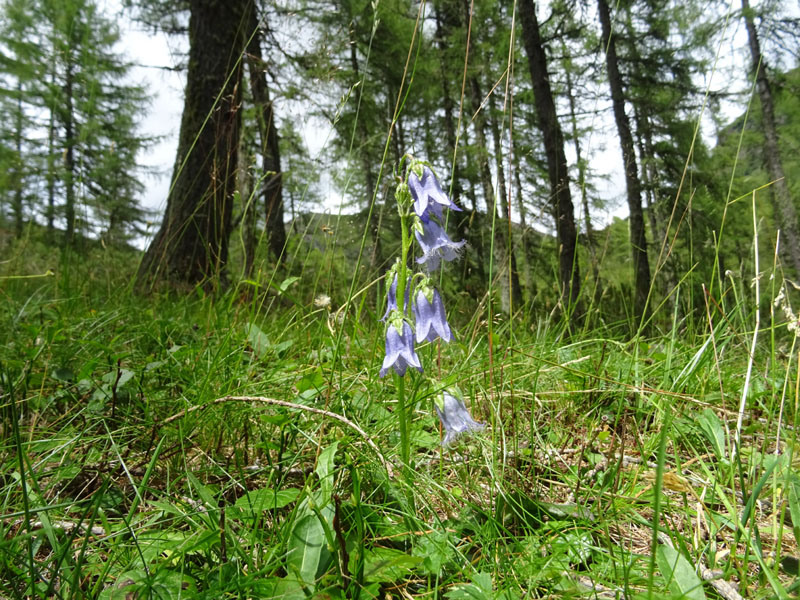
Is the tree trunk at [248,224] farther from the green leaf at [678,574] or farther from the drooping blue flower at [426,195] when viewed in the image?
the green leaf at [678,574]

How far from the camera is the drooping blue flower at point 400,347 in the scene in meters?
1.23

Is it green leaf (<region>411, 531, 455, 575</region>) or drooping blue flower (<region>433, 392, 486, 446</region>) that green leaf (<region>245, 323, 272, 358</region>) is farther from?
green leaf (<region>411, 531, 455, 575</region>)

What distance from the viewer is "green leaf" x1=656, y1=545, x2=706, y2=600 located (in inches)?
33.7

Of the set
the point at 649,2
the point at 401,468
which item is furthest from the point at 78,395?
the point at 649,2

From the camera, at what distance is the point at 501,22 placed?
1135 centimetres

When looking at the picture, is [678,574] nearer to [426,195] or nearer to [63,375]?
[426,195]

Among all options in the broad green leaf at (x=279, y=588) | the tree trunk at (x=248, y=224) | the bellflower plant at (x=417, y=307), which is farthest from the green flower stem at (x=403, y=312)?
the tree trunk at (x=248, y=224)

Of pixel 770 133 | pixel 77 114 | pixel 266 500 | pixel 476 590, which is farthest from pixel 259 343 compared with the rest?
pixel 77 114

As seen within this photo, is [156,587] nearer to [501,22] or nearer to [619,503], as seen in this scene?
[619,503]

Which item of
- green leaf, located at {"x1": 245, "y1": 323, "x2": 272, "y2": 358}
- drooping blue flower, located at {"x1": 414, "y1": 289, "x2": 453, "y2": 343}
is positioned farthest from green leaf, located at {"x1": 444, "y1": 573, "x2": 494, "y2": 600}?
green leaf, located at {"x1": 245, "y1": 323, "x2": 272, "y2": 358}

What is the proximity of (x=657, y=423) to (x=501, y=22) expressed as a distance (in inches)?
479

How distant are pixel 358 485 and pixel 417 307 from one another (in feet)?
1.67

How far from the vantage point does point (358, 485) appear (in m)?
1.01

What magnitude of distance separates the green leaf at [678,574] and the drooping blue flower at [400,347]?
0.65 m
